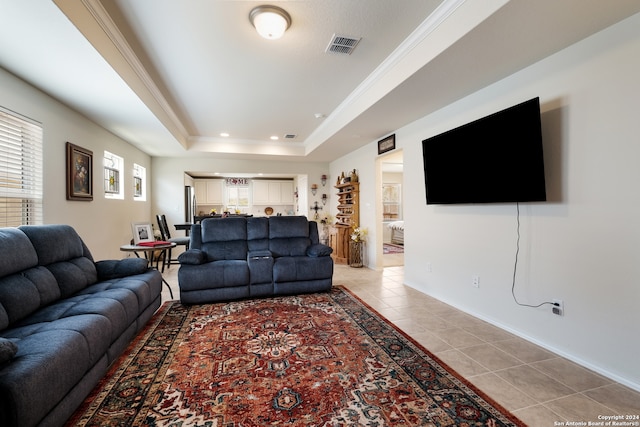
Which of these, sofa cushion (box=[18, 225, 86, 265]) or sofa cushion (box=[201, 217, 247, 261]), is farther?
sofa cushion (box=[201, 217, 247, 261])

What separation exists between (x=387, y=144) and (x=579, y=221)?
9.35ft

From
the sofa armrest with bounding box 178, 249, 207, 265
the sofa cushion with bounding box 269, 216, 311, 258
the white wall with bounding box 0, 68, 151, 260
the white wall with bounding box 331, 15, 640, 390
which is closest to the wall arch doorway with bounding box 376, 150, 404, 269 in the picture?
the sofa cushion with bounding box 269, 216, 311, 258

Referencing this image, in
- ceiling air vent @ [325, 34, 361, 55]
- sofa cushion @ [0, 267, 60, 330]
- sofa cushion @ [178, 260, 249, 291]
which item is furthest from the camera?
sofa cushion @ [178, 260, 249, 291]

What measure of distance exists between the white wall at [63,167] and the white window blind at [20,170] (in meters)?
0.07

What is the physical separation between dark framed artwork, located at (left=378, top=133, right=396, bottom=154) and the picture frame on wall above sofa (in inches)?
159

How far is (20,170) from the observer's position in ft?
8.71

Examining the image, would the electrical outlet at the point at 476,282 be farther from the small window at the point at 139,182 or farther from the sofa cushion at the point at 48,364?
the small window at the point at 139,182

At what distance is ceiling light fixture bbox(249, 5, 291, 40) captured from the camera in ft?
6.82

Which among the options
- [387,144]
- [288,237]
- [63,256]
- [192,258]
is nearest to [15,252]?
[63,256]

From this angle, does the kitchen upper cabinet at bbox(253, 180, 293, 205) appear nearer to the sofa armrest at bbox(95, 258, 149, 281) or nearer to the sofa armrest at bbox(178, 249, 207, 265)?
the sofa armrest at bbox(178, 249, 207, 265)

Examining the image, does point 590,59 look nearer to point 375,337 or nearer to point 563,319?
point 563,319

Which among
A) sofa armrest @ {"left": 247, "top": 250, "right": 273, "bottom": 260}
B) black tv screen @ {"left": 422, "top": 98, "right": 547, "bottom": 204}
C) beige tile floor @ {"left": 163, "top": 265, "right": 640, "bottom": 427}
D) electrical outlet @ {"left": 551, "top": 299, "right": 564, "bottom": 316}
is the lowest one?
beige tile floor @ {"left": 163, "top": 265, "right": 640, "bottom": 427}

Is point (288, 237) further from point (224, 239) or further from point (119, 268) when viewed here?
point (119, 268)

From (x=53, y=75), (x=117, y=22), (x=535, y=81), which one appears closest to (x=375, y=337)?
(x=535, y=81)
